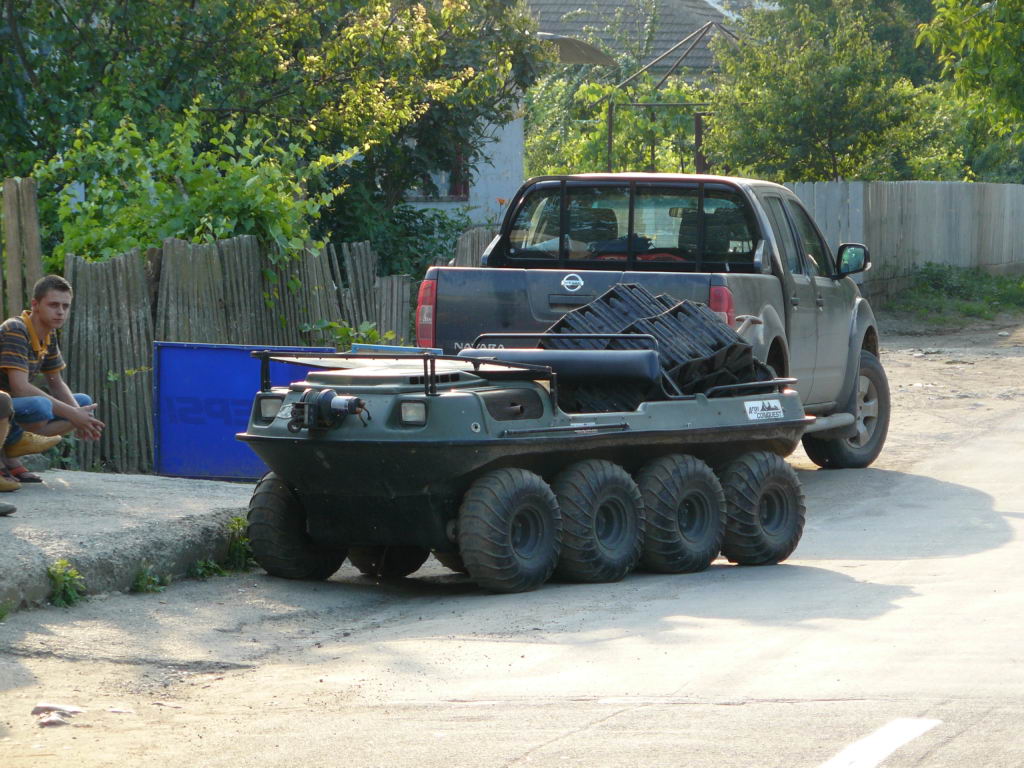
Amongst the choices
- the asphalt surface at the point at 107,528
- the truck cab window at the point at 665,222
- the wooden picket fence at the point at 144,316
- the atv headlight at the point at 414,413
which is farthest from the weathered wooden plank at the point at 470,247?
the atv headlight at the point at 414,413

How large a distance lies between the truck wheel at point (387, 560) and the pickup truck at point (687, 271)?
1.99 metres

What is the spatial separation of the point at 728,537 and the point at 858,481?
3.68 m

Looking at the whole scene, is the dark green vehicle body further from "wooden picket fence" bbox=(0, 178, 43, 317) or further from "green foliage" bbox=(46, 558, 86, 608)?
"wooden picket fence" bbox=(0, 178, 43, 317)

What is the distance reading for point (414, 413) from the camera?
7.33 meters

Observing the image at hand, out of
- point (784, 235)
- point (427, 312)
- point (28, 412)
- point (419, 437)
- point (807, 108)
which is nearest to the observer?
point (419, 437)

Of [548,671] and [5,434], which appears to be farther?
[5,434]

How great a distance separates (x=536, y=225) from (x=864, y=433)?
3338mm

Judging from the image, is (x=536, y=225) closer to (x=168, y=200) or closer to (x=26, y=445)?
(x=168, y=200)

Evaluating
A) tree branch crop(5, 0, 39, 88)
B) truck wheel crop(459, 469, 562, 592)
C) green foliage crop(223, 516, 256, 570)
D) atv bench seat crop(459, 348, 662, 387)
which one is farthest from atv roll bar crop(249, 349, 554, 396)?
tree branch crop(5, 0, 39, 88)

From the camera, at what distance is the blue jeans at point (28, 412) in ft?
28.9

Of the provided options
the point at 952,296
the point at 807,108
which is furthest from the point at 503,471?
the point at 952,296

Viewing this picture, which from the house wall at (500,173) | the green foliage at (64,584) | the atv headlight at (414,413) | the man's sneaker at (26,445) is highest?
the house wall at (500,173)

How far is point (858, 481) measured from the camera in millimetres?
11953

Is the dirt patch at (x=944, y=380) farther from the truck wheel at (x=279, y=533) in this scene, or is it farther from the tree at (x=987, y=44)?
the truck wheel at (x=279, y=533)
